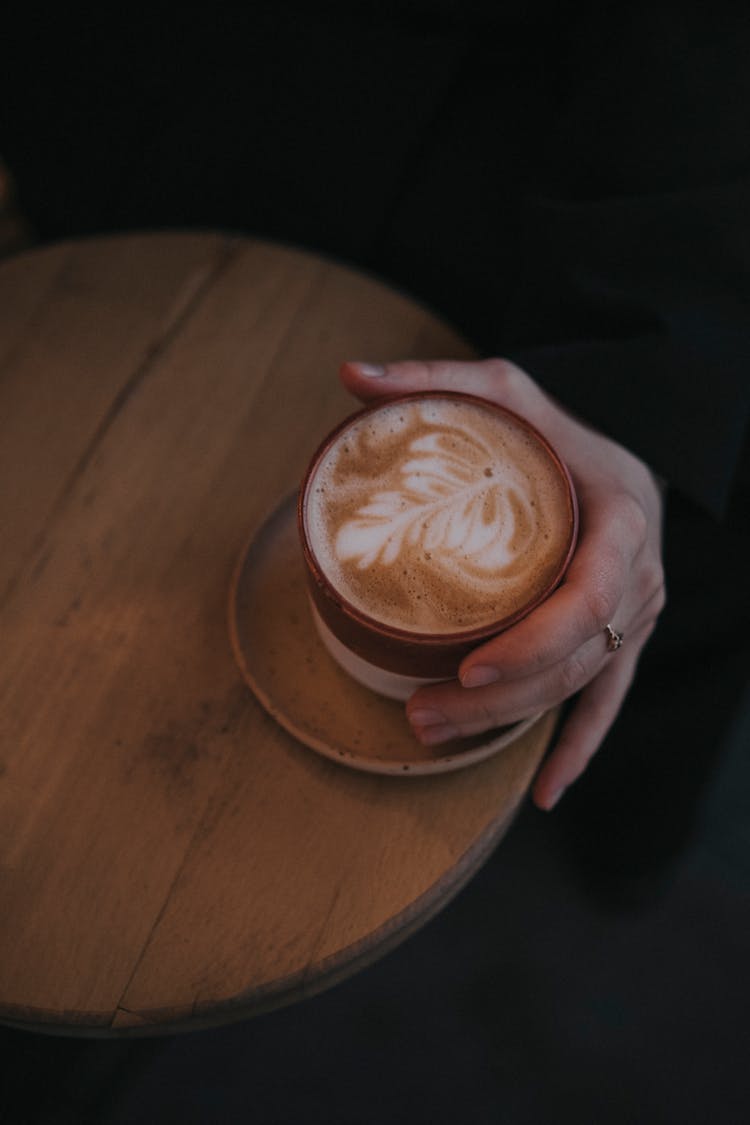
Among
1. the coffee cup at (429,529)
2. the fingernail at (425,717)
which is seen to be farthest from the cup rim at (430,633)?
the fingernail at (425,717)

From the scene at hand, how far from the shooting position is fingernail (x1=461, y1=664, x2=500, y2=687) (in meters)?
0.64

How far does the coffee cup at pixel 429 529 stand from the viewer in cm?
66

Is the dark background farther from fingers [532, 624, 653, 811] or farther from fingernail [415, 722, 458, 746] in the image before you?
fingernail [415, 722, 458, 746]

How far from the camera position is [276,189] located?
4.52ft

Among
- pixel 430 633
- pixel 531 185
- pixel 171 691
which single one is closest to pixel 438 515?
pixel 430 633

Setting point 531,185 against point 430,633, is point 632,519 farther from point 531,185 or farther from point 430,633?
point 531,185

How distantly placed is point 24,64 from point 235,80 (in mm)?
553

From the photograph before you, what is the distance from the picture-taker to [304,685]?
0.79 meters

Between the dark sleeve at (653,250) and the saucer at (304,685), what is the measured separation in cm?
36

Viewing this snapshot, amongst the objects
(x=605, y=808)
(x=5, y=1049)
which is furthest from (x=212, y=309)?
(x=5, y=1049)

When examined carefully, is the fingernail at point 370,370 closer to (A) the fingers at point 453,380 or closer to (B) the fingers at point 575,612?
(A) the fingers at point 453,380

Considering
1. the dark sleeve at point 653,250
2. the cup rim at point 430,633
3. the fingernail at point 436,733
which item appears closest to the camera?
the cup rim at point 430,633

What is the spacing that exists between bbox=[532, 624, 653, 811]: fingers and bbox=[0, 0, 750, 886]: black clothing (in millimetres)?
205

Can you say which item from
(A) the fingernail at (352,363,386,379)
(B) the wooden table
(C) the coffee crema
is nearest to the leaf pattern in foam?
(C) the coffee crema
